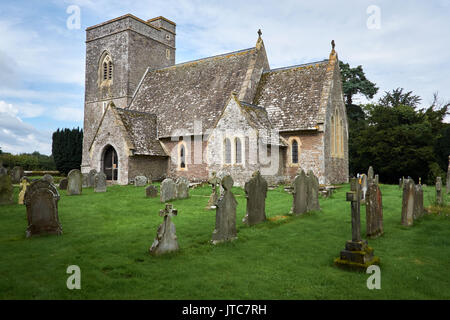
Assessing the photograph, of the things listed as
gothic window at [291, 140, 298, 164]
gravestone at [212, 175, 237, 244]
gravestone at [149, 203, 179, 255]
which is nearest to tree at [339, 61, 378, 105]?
gothic window at [291, 140, 298, 164]

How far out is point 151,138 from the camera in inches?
962

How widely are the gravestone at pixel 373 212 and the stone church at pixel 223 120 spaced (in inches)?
396

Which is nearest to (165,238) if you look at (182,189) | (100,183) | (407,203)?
(407,203)

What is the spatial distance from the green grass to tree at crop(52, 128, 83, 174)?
27.7 meters

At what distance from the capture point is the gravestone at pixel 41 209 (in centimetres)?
818

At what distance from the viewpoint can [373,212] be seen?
8164 mm

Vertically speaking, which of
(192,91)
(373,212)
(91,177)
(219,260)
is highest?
(192,91)

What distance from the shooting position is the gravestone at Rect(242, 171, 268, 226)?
9391 millimetres

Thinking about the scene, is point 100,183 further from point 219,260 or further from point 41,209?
point 219,260

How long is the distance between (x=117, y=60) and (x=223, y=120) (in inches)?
695

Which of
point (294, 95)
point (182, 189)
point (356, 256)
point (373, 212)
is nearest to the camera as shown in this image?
point (356, 256)

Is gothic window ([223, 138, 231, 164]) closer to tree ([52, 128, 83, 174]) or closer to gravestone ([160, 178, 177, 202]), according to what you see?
gravestone ([160, 178, 177, 202])
